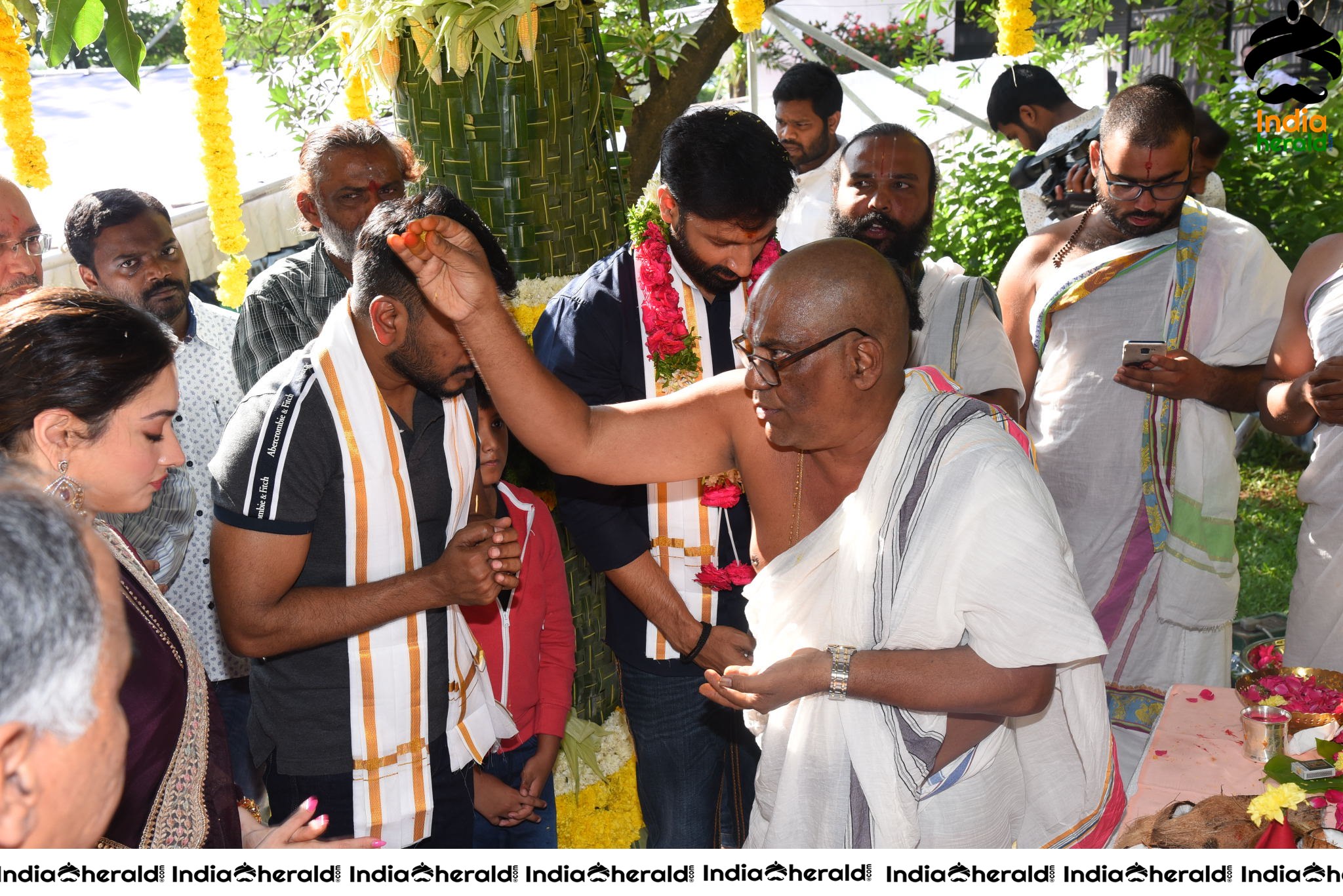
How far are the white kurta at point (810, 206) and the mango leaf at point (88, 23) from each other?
153 inches

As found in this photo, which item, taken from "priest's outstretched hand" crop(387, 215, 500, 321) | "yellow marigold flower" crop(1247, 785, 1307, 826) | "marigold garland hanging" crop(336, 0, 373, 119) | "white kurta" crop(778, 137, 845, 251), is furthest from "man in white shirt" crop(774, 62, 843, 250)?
"yellow marigold flower" crop(1247, 785, 1307, 826)

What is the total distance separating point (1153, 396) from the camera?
12.5 ft

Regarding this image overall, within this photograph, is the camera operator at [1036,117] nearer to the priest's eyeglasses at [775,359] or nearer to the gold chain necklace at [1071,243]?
the gold chain necklace at [1071,243]

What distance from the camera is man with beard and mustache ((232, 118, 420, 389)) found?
3.56m

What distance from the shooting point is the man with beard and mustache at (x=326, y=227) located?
3.56 meters

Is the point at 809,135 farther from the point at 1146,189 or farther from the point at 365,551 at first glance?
the point at 365,551

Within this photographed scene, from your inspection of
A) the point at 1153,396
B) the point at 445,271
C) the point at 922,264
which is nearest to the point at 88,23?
the point at 445,271

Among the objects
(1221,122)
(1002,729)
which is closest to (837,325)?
(1002,729)

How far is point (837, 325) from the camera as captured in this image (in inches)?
87.7

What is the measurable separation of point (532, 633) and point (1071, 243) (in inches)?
91.9

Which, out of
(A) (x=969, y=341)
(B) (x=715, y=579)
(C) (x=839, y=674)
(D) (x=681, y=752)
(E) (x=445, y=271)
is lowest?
(D) (x=681, y=752)

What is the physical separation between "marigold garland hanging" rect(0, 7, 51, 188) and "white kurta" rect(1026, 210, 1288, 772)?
326cm

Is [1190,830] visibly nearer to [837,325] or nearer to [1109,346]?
[837,325]

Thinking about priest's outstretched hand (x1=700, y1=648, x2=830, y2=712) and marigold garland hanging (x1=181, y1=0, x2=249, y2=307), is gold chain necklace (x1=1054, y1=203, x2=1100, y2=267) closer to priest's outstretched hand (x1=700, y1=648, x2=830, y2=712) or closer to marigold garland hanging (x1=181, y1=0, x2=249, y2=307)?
priest's outstretched hand (x1=700, y1=648, x2=830, y2=712)
